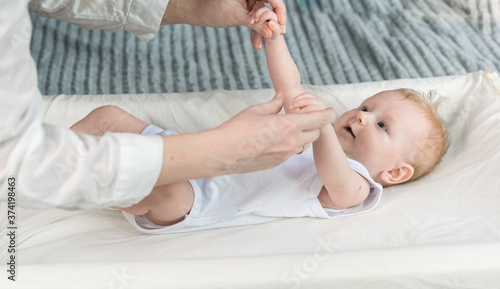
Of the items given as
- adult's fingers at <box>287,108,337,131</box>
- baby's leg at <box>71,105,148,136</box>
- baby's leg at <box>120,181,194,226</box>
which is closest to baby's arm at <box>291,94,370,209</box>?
adult's fingers at <box>287,108,337,131</box>

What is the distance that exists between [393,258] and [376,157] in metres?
0.33

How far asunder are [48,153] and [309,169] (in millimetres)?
590

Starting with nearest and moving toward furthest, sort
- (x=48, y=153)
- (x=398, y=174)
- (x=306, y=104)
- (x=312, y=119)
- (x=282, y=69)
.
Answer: (x=48, y=153), (x=312, y=119), (x=306, y=104), (x=282, y=69), (x=398, y=174)

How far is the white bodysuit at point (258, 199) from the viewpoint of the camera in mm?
1073

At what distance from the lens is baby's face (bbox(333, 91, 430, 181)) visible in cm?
117

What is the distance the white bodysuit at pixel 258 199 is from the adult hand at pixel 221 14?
10.5 inches

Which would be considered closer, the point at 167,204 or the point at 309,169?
the point at 167,204

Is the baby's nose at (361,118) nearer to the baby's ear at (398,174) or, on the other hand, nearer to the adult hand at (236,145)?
the baby's ear at (398,174)

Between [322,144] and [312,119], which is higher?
[312,119]

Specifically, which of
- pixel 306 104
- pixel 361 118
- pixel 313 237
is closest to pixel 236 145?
pixel 306 104

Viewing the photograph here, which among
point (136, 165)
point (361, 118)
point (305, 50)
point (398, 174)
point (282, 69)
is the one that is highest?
point (136, 165)

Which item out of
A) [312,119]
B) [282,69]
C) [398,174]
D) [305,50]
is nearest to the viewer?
[312,119]

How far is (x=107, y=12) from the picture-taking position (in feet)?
3.85

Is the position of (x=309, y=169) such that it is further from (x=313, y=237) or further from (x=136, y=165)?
(x=136, y=165)
